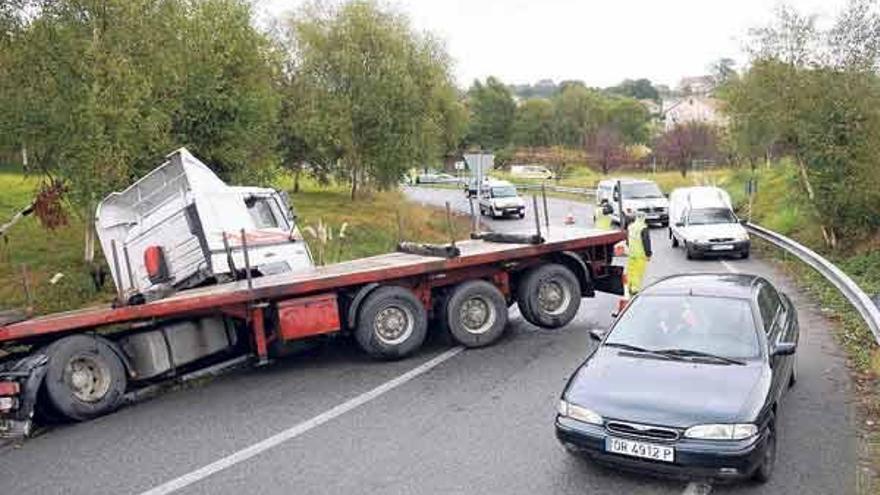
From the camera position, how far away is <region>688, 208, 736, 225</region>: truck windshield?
20688 mm

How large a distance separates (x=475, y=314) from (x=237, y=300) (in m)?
3.24

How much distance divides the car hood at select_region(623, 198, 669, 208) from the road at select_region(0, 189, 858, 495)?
18.7m

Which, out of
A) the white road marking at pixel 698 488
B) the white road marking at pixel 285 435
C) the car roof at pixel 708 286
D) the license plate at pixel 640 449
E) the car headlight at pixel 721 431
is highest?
the car roof at pixel 708 286

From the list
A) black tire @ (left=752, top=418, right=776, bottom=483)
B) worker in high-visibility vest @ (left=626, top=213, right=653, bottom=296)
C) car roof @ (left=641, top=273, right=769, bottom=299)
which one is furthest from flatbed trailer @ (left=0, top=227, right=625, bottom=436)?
black tire @ (left=752, top=418, right=776, bottom=483)

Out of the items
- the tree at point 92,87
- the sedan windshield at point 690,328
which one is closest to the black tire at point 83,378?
the sedan windshield at point 690,328

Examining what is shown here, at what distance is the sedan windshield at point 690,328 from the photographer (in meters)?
6.53

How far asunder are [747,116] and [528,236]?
46.7 ft

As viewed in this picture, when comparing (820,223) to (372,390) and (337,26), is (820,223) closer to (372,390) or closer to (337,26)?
(372,390)

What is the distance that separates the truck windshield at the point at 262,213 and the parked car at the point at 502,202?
23.9 meters

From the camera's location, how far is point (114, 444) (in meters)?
7.15

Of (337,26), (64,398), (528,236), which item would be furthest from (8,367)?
(337,26)

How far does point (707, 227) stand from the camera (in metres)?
20.2

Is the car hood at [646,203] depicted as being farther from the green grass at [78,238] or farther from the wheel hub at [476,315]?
the wheel hub at [476,315]

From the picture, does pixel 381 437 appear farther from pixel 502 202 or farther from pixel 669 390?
pixel 502 202
